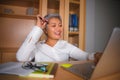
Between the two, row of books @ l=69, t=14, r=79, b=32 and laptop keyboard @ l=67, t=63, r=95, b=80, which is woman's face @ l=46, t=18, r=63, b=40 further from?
laptop keyboard @ l=67, t=63, r=95, b=80

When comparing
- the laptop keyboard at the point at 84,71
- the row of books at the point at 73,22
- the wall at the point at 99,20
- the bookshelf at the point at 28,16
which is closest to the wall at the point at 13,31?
the bookshelf at the point at 28,16

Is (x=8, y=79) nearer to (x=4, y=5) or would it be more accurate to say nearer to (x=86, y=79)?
(x=86, y=79)

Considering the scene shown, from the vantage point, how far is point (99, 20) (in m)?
2.95

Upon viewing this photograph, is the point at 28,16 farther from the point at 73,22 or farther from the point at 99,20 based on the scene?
the point at 99,20

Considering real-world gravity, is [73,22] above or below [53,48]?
above

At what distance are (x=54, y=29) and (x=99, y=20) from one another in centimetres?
154

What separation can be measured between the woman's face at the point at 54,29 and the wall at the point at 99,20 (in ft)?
3.72

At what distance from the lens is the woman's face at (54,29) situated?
169cm

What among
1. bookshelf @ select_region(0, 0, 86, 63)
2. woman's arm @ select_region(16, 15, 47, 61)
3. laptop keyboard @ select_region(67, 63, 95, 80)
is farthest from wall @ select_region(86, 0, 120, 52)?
laptop keyboard @ select_region(67, 63, 95, 80)

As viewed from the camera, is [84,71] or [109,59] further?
[84,71]

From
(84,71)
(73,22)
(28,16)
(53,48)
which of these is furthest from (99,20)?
(84,71)

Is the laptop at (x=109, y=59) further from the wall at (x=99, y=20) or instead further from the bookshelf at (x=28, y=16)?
the wall at (x=99, y=20)

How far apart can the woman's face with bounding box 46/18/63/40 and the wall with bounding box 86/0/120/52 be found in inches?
44.7

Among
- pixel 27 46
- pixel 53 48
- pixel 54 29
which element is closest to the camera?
pixel 27 46
